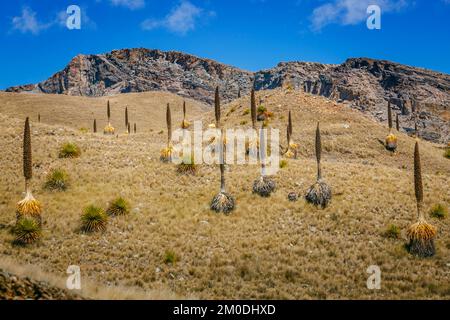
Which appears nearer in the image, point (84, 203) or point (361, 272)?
point (361, 272)

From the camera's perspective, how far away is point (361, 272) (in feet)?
60.1

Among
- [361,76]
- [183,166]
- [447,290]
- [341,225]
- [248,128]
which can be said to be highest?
[361,76]

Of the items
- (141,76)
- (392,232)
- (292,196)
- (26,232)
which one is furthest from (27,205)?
(141,76)

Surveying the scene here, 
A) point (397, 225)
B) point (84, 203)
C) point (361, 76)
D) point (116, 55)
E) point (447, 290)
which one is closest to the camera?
point (447, 290)

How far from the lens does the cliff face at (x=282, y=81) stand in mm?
114250

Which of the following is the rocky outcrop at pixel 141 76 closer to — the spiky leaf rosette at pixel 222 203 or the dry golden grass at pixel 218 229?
the dry golden grass at pixel 218 229

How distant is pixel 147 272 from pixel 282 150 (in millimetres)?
33382

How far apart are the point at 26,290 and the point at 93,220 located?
13.6 metres

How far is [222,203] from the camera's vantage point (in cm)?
2525

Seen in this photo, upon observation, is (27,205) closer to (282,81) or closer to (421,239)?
(421,239)

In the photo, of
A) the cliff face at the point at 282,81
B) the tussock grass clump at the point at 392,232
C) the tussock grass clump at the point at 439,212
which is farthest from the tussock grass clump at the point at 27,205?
the cliff face at the point at 282,81

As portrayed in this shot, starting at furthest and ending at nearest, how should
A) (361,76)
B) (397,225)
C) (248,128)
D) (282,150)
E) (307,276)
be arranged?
(361,76), (248,128), (282,150), (397,225), (307,276)
